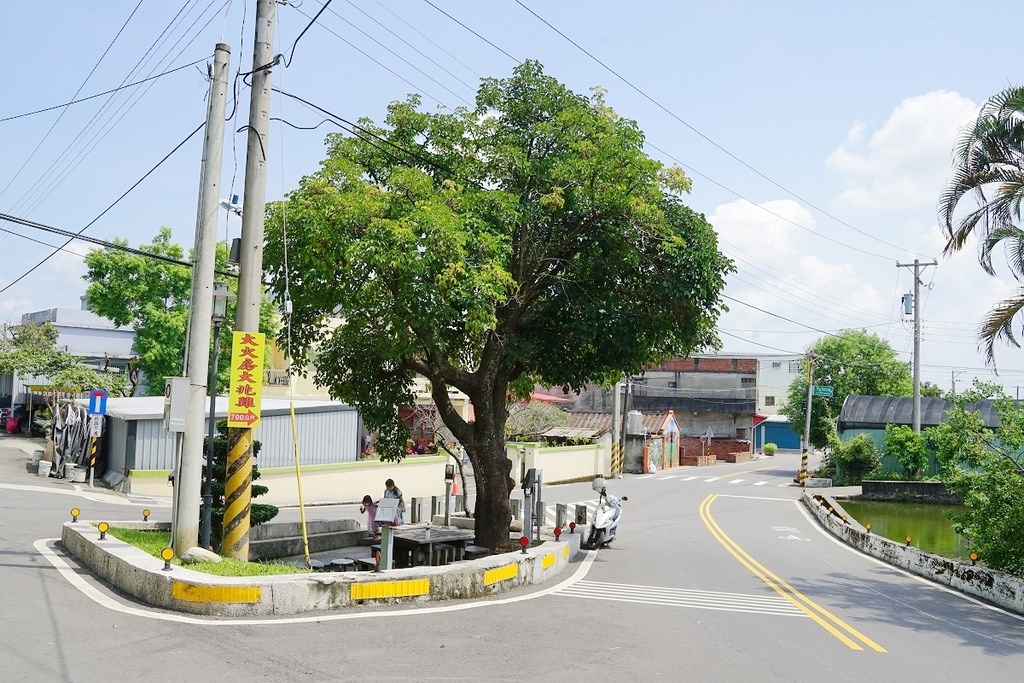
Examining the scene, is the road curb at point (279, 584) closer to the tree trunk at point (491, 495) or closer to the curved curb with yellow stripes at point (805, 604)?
the tree trunk at point (491, 495)

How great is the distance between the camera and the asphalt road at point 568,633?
771 cm

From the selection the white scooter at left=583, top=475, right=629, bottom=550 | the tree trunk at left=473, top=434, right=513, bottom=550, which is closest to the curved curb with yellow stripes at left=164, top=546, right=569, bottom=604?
the tree trunk at left=473, top=434, right=513, bottom=550

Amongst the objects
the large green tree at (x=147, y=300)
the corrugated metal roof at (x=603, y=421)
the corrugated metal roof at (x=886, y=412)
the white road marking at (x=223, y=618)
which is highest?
the large green tree at (x=147, y=300)

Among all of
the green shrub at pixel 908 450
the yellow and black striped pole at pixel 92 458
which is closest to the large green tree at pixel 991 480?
the yellow and black striped pole at pixel 92 458

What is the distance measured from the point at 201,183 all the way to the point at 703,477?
135 feet

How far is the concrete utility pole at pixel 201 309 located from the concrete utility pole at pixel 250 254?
0.38 metres

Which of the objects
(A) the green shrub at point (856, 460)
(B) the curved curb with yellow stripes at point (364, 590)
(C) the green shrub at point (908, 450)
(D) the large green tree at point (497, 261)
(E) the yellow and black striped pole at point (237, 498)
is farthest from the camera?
(A) the green shrub at point (856, 460)

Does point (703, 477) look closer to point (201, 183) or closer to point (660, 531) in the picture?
point (660, 531)

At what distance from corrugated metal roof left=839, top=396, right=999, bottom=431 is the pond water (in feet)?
29.1

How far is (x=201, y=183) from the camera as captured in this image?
1175 cm

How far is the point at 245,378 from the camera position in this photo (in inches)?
460

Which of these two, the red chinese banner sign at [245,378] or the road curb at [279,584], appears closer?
the road curb at [279,584]

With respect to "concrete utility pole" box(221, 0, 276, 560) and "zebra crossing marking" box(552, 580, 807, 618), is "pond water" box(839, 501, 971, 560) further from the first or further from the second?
"concrete utility pole" box(221, 0, 276, 560)

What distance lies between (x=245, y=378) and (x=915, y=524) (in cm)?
2616
